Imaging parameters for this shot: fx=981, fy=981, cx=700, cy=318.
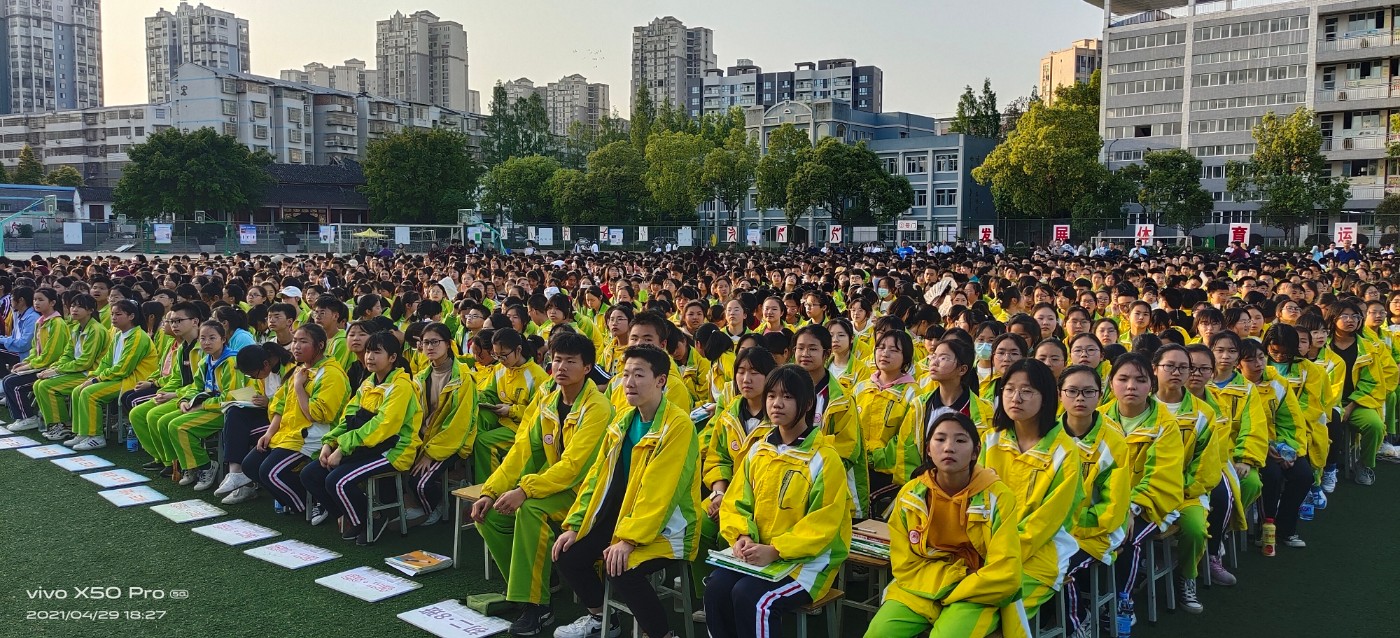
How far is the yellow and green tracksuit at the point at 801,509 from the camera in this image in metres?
3.63

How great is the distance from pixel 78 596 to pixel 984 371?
5152 mm

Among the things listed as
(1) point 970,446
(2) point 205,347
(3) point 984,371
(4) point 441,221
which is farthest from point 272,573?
(4) point 441,221

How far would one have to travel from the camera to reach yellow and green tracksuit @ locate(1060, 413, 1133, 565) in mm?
3955

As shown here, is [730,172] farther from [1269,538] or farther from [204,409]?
[1269,538]

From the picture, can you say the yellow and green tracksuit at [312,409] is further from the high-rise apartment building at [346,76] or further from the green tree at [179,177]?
the high-rise apartment building at [346,76]

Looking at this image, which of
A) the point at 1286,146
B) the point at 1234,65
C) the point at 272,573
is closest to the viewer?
the point at 272,573

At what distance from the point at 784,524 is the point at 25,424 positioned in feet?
26.8

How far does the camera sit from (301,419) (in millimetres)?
5988

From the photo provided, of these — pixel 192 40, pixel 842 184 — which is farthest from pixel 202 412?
pixel 192 40

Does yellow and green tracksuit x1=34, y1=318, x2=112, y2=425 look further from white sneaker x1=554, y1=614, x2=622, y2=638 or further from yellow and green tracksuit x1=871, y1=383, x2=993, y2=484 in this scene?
yellow and green tracksuit x1=871, y1=383, x2=993, y2=484

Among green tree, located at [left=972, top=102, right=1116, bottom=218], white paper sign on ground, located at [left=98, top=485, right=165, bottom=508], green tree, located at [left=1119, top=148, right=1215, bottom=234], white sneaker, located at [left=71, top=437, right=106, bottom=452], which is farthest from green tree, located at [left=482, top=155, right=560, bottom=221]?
white paper sign on ground, located at [left=98, top=485, right=165, bottom=508]

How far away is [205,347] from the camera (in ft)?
22.5

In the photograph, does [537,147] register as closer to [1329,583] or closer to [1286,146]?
[1286,146]

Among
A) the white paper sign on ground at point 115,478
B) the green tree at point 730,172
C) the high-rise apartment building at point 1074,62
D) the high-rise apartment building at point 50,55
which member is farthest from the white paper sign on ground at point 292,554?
the high-rise apartment building at point 50,55
